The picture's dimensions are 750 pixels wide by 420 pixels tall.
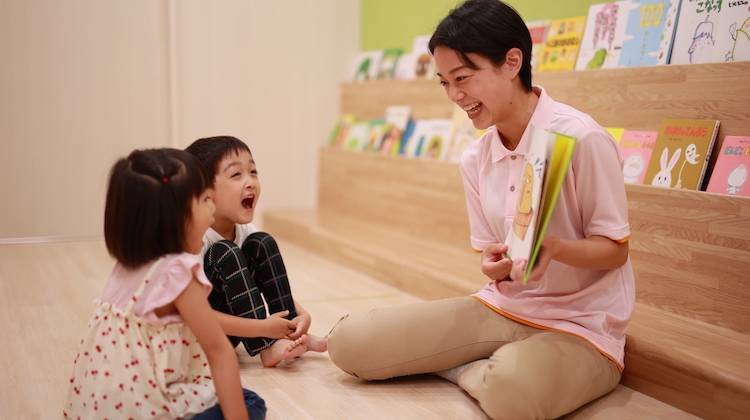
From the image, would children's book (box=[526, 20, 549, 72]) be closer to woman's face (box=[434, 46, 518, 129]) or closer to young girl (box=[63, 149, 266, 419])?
woman's face (box=[434, 46, 518, 129])

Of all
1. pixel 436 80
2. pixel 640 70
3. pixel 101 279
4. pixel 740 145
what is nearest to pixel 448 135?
pixel 436 80

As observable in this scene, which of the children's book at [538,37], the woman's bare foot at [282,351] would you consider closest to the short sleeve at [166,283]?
the woman's bare foot at [282,351]

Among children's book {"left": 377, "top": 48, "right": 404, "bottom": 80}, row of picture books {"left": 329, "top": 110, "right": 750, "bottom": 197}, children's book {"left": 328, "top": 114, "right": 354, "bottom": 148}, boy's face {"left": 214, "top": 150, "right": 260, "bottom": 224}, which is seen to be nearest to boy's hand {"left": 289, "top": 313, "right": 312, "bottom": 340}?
boy's face {"left": 214, "top": 150, "right": 260, "bottom": 224}

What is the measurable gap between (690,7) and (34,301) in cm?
261

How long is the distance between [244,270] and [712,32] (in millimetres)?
1720

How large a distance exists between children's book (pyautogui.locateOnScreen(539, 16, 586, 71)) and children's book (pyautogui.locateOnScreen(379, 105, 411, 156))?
1.00 meters

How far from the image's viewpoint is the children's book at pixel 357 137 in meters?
3.96

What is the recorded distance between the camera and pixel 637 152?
228cm

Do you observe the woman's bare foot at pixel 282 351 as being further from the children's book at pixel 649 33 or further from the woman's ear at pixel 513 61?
the children's book at pixel 649 33

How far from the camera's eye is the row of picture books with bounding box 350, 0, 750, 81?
212 cm

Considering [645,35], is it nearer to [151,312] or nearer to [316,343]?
[316,343]

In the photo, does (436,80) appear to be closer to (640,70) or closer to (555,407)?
(640,70)

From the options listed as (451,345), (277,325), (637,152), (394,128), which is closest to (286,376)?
(277,325)

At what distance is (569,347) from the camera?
5.07ft
